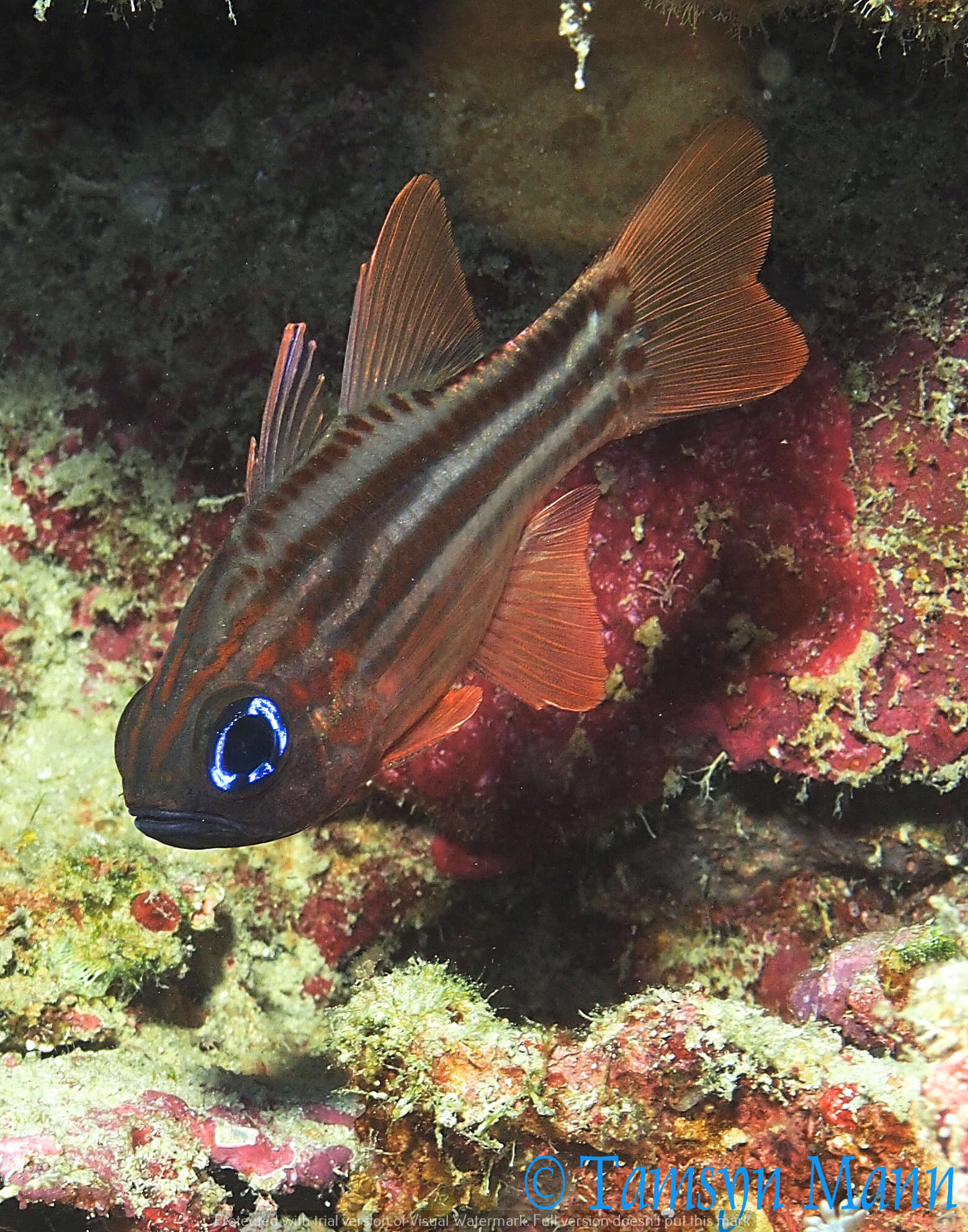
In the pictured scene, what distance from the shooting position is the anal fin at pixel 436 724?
2473 mm

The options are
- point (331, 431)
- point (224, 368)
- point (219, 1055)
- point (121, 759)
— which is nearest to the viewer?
point (121, 759)

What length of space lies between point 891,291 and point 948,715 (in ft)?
5.43

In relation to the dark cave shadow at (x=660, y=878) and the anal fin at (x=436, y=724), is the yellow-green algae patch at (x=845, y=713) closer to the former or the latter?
the dark cave shadow at (x=660, y=878)

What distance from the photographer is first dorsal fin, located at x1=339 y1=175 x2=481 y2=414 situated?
248 cm

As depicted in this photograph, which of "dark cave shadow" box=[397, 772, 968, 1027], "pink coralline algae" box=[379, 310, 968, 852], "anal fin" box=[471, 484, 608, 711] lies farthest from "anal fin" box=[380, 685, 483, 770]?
"dark cave shadow" box=[397, 772, 968, 1027]

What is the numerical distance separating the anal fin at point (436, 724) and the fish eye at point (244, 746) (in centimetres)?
38

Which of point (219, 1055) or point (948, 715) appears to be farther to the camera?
point (219, 1055)

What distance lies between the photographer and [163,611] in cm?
422

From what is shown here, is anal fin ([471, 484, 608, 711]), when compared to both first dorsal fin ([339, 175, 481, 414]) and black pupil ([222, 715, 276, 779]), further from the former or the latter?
black pupil ([222, 715, 276, 779])

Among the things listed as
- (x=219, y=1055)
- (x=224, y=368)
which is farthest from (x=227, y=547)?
(x=219, y=1055)

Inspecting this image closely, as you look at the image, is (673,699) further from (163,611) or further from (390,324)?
(163,611)

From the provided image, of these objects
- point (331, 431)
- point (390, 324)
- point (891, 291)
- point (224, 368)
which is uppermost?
point (891, 291)

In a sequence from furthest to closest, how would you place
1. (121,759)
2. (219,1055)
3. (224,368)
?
(224,368), (219,1055), (121,759)

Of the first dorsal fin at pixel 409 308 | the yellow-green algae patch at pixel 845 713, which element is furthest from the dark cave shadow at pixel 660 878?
the first dorsal fin at pixel 409 308
